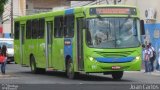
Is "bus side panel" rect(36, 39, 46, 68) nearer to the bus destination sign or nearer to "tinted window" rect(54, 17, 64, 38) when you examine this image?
"tinted window" rect(54, 17, 64, 38)

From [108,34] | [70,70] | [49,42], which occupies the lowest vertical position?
[70,70]

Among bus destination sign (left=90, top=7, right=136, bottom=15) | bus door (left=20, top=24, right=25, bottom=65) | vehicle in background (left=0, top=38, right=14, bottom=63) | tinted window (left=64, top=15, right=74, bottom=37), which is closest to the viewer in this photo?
bus destination sign (left=90, top=7, right=136, bottom=15)

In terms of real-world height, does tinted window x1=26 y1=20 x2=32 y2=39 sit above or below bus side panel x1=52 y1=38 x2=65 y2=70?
above

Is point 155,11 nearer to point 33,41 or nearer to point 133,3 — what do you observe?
point 133,3

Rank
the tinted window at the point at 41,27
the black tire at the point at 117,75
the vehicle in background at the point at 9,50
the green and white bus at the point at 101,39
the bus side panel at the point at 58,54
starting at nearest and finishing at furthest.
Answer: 1. the green and white bus at the point at 101,39
2. the black tire at the point at 117,75
3. the bus side panel at the point at 58,54
4. the tinted window at the point at 41,27
5. the vehicle in background at the point at 9,50

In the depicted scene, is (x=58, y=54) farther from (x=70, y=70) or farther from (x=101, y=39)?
(x=101, y=39)

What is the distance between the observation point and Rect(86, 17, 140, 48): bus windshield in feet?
72.6

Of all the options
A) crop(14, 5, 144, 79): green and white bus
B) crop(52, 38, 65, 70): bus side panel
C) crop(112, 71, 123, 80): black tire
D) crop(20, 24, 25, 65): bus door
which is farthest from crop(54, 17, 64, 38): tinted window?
crop(20, 24, 25, 65): bus door

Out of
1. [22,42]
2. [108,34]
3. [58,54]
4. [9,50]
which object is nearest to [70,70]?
[58,54]

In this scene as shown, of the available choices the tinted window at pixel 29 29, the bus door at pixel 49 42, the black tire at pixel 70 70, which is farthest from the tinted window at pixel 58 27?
the tinted window at pixel 29 29

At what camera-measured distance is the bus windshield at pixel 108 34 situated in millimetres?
22141

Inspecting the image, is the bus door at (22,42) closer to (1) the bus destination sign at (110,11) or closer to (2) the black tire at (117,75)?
(2) the black tire at (117,75)

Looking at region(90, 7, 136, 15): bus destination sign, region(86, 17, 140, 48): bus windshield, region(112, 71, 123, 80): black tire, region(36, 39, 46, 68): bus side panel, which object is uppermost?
region(90, 7, 136, 15): bus destination sign

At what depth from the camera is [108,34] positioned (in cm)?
2211
